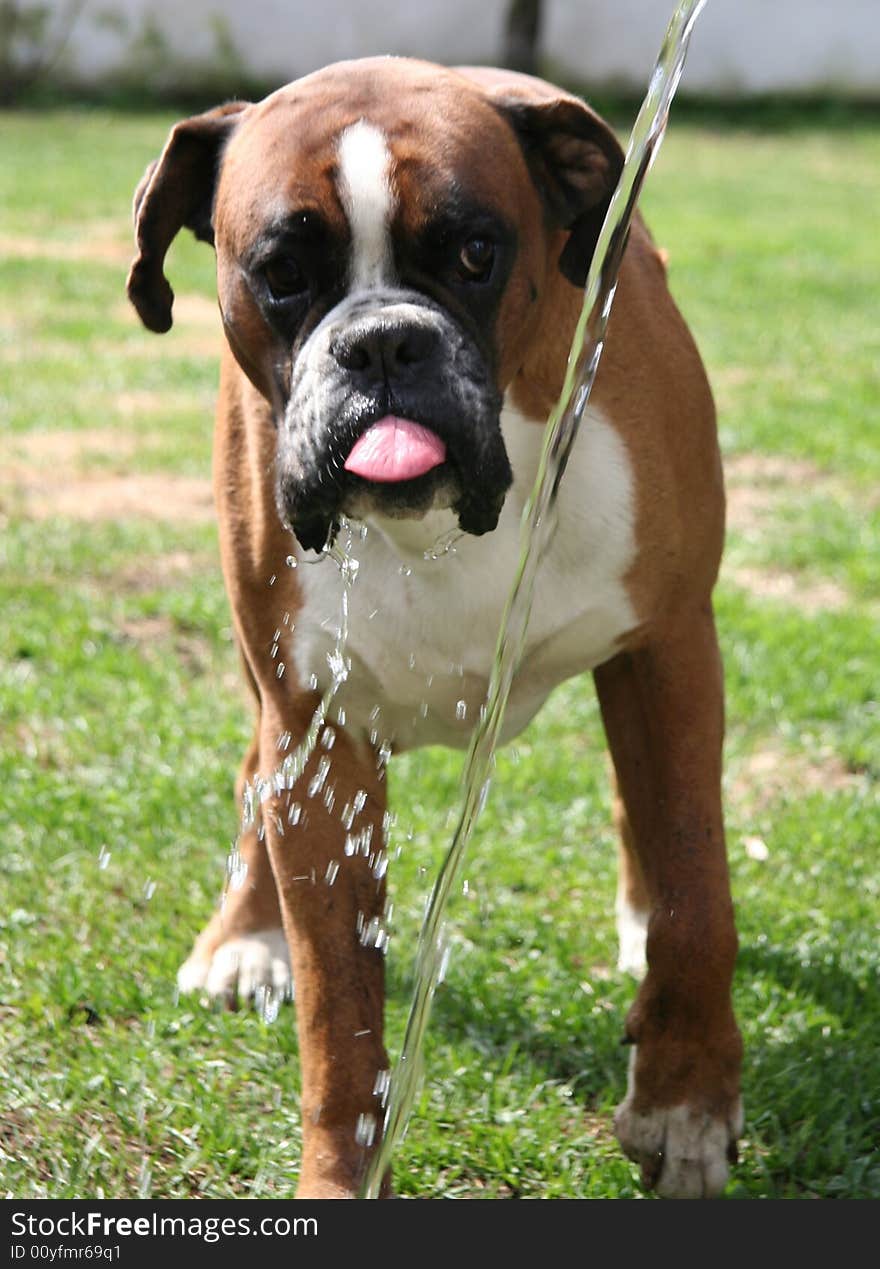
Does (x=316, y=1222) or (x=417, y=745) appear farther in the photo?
(x=417, y=745)

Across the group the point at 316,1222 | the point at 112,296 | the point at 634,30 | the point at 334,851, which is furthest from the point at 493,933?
the point at 634,30

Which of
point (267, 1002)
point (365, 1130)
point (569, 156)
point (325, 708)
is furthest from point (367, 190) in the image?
point (267, 1002)

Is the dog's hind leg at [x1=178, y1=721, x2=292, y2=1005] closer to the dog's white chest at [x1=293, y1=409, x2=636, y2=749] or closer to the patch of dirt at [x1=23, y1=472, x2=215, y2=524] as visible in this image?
the dog's white chest at [x1=293, y1=409, x2=636, y2=749]

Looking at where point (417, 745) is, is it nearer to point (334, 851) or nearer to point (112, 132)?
point (334, 851)

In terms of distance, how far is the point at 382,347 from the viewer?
213 cm

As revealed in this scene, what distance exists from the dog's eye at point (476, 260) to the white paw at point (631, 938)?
1.29 meters

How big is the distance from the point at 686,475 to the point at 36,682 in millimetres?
2085

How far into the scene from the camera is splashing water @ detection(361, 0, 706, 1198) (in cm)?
232

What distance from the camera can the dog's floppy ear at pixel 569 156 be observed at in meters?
2.41

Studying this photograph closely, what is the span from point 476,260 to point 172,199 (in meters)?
0.55

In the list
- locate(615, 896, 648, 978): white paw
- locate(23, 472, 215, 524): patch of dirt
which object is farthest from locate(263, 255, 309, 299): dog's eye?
locate(23, 472, 215, 524): patch of dirt

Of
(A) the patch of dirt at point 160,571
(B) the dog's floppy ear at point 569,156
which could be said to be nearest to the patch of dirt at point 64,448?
(A) the patch of dirt at point 160,571

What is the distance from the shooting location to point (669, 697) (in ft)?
8.55

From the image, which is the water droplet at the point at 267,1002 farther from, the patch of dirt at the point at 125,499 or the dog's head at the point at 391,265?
the patch of dirt at the point at 125,499
